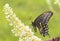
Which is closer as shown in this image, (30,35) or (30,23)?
(30,35)

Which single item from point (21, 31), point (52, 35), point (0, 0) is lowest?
point (21, 31)

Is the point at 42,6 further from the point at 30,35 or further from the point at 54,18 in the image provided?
the point at 30,35

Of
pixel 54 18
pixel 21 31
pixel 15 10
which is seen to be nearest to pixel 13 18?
pixel 21 31
